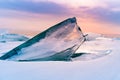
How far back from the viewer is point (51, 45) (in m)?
3.16

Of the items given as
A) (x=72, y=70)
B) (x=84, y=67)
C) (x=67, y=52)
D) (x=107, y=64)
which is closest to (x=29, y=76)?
(x=72, y=70)

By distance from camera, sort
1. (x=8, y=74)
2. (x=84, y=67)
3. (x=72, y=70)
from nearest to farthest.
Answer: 1. (x=8, y=74)
2. (x=72, y=70)
3. (x=84, y=67)

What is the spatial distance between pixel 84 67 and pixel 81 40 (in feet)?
3.77

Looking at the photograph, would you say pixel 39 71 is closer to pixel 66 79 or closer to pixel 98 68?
pixel 66 79

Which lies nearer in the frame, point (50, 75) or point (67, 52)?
point (50, 75)

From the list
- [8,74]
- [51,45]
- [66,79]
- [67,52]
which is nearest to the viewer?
[66,79]

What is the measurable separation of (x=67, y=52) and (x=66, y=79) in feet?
3.77

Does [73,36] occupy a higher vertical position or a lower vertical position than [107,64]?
higher

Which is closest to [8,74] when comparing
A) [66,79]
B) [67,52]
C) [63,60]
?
[66,79]

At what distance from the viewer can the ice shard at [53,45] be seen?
2875 mm

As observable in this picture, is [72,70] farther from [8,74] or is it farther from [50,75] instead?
[8,74]

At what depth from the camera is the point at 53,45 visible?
3148 millimetres

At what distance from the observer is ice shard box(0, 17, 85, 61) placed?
2.88 meters

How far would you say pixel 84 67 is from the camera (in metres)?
2.30
